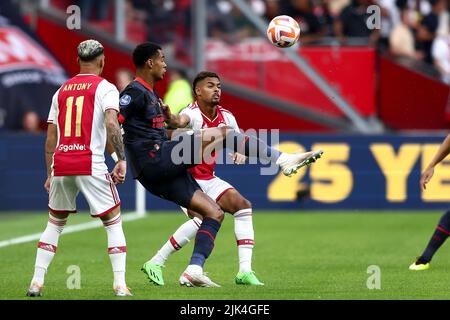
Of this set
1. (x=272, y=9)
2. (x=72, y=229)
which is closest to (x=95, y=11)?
(x=272, y=9)

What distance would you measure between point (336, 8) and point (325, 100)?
196 cm

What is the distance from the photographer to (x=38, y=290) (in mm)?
10156

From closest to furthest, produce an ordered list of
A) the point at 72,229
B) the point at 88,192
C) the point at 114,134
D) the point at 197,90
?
the point at 114,134 → the point at 88,192 → the point at 197,90 → the point at 72,229

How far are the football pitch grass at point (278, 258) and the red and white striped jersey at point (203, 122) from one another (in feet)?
3.57

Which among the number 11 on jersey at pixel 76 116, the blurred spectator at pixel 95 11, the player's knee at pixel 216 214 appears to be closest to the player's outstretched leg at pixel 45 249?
the number 11 on jersey at pixel 76 116

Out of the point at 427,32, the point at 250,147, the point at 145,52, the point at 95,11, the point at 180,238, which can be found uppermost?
the point at 95,11

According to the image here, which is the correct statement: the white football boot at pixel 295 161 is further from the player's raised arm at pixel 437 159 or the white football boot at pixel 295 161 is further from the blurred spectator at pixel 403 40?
the blurred spectator at pixel 403 40

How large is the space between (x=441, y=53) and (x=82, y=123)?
46.7 feet

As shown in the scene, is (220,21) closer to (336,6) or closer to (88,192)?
(336,6)

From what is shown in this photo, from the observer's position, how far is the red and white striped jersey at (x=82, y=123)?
998cm

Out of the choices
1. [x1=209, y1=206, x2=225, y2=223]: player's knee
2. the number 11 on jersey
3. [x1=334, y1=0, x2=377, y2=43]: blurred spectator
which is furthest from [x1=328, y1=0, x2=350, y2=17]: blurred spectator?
the number 11 on jersey

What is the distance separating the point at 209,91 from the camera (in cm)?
1132
